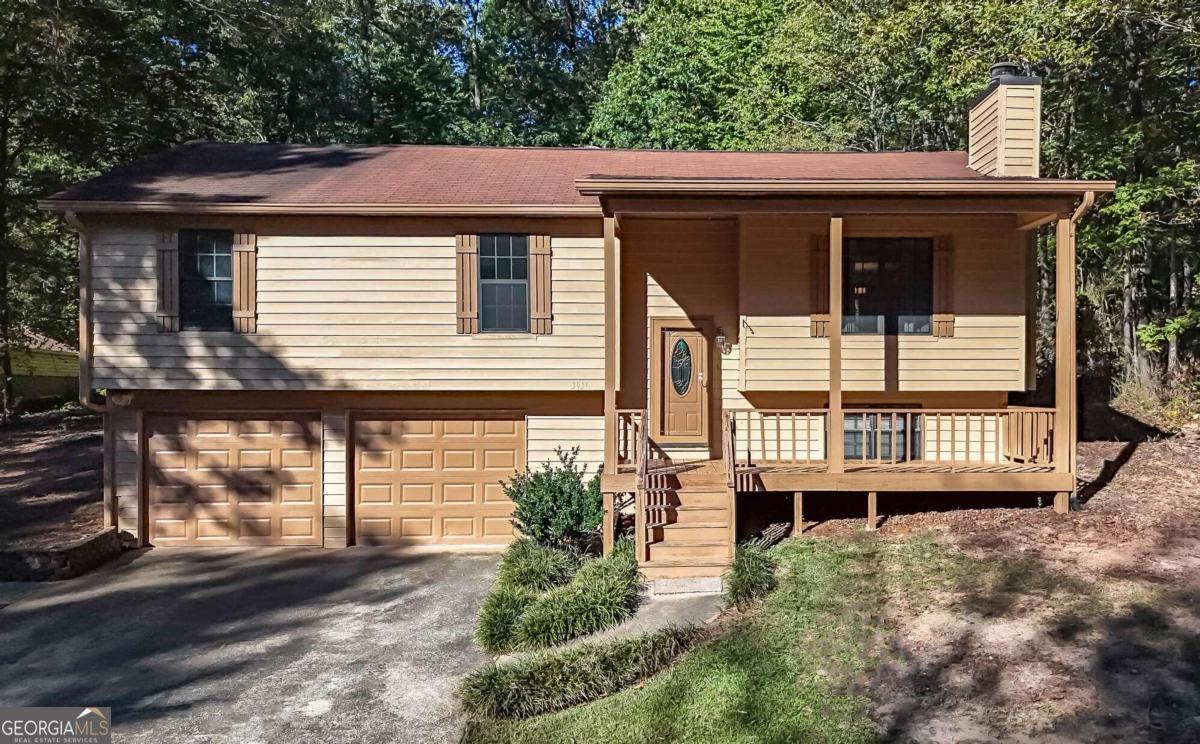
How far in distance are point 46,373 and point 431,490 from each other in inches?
899

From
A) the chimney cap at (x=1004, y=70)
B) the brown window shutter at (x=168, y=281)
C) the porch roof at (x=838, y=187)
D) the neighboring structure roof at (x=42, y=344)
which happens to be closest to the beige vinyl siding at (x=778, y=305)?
the porch roof at (x=838, y=187)

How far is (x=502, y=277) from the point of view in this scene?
1038cm

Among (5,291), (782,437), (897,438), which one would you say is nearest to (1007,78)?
(897,438)

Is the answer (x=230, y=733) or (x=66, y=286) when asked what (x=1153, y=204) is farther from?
(x=66, y=286)

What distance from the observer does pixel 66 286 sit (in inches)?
778

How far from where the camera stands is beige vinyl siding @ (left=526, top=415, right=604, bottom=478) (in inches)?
420

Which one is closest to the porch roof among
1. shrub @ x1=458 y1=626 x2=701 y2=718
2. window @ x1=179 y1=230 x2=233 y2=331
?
shrub @ x1=458 y1=626 x2=701 y2=718

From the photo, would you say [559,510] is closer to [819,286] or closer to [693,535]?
[693,535]

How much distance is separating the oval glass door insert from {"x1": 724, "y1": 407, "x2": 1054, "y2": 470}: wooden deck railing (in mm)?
816

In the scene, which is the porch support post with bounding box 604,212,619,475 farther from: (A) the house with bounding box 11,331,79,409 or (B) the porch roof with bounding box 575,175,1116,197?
(A) the house with bounding box 11,331,79,409

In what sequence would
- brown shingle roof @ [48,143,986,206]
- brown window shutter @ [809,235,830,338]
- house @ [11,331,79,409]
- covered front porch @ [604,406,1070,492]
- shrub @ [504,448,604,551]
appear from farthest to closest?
house @ [11,331,79,409] < brown shingle roof @ [48,143,986,206] < brown window shutter @ [809,235,830,338] < shrub @ [504,448,604,551] < covered front porch @ [604,406,1070,492]

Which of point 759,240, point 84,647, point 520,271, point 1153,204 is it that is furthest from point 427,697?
point 1153,204

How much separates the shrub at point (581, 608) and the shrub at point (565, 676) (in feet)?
1.36

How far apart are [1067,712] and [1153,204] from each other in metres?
15.8
